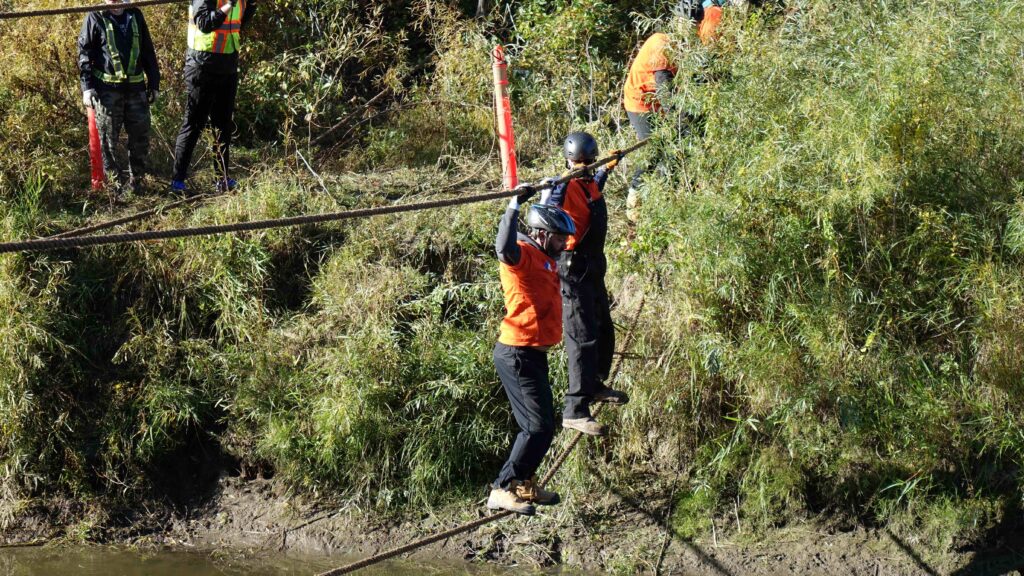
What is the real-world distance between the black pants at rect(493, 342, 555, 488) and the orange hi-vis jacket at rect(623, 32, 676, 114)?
2669 mm

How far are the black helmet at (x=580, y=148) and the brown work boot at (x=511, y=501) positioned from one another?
5.91 feet

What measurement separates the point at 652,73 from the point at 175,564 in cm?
462

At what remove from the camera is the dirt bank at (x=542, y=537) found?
6917 millimetres

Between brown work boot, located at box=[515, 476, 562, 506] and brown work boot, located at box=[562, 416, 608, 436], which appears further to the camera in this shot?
brown work boot, located at box=[562, 416, 608, 436]

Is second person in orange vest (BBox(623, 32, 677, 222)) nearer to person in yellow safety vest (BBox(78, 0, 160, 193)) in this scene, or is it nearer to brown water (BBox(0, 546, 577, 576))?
brown water (BBox(0, 546, 577, 576))

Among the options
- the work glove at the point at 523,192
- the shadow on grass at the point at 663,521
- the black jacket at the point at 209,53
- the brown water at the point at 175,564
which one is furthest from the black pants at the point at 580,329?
the black jacket at the point at 209,53

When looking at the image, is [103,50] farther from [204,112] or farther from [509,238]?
[509,238]

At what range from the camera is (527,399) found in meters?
5.86

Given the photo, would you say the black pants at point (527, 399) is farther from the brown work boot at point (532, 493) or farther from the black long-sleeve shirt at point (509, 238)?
the black long-sleeve shirt at point (509, 238)

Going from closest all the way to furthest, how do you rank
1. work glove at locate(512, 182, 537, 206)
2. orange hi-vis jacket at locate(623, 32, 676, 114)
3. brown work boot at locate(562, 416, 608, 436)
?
work glove at locate(512, 182, 537, 206) < brown work boot at locate(562, 416, 608, 436) < orange hi-vis jacket at locate(623, 32, 676, 114)

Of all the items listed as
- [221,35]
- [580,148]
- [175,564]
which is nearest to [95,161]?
[221,35]

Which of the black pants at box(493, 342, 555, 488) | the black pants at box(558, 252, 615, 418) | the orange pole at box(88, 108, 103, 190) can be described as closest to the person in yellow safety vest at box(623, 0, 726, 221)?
the black pants at box(558, 252, 615, 418)

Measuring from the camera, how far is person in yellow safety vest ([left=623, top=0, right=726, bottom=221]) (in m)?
7.80

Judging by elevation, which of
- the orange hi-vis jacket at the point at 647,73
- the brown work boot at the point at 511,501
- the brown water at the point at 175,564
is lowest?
the brown water at the point at 175,564
